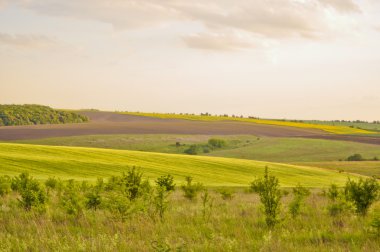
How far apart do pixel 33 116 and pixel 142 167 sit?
89137mm

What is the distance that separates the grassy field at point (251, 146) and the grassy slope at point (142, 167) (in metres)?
23.2

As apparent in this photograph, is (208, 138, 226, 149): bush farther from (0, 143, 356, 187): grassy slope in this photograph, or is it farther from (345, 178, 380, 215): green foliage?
(345, 178, 380, 215): green foliage

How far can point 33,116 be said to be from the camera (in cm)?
12694

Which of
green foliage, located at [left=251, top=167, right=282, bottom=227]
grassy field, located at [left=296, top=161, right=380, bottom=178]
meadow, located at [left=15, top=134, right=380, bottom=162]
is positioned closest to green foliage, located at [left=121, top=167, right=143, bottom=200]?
green foliage, located at [left=251, top=167, right=282, bottom=227]

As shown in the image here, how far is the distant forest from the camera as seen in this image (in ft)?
394

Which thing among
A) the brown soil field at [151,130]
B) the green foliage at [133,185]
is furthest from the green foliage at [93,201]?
the brown soil field at [151,130]

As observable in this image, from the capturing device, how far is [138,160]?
176 ft

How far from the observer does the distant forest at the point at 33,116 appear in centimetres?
12012

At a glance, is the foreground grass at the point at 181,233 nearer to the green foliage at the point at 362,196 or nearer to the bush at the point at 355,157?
the green foliage at the point at 362,196

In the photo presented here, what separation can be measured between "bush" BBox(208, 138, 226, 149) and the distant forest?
48.5m

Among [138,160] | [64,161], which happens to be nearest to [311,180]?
[138,160]

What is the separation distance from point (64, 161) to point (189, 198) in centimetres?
2644

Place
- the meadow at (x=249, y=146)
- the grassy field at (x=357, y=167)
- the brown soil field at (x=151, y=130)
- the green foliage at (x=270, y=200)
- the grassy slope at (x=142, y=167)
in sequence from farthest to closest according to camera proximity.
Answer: the brown soil field at (x=151, y=130) → the meadow at (x=249, y=146) → the grassy field at (x=357, y=167) → the grassy slope at (x=142, y=167) → the green foliage at (x=270, y=200)

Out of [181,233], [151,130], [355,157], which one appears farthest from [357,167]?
[181,233]
